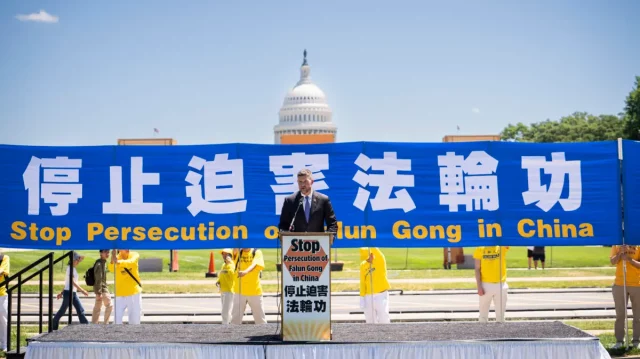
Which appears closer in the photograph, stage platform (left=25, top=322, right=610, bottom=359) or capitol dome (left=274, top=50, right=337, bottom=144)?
stage platform (left=25, top=322, right=610, bottom=359)

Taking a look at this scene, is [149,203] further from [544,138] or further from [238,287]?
[544,138]

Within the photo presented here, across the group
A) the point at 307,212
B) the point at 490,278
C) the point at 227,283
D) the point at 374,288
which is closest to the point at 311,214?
the point at 307,212

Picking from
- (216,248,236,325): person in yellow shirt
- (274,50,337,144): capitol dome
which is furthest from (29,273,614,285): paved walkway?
(274,50,337,144): capitol dome

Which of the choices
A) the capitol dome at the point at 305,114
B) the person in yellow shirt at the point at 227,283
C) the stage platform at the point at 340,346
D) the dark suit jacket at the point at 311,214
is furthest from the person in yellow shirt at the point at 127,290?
the capitol dome at the point at 305,114

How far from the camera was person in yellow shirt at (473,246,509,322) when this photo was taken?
1389cm

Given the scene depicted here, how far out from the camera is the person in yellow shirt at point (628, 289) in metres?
13.2

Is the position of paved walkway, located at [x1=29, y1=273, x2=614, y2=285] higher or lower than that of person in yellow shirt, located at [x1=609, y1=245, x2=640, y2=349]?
lower

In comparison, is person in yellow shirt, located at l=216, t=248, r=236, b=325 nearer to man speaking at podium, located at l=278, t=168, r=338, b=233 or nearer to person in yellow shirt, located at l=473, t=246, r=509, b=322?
person in yellow shirt, located at l=473, t=246, r=509, b=322

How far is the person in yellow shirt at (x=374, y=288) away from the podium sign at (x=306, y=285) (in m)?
3.88

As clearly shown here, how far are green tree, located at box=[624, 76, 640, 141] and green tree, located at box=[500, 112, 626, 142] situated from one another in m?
9.85

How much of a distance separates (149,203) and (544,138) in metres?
95.1

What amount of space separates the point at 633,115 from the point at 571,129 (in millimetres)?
27874

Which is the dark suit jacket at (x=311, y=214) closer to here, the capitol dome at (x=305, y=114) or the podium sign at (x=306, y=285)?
the podium sign at (x=306, y=285)

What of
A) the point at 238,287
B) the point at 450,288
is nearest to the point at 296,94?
the point at 450,288
